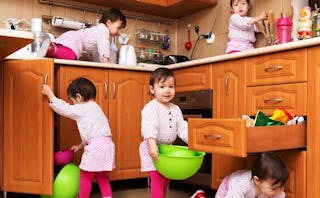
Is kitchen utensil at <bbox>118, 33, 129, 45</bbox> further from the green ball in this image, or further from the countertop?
the green ball

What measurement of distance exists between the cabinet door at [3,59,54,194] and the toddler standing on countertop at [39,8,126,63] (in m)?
0.20

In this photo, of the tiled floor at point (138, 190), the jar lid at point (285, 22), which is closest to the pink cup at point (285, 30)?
the jar lid at point (285, 22)

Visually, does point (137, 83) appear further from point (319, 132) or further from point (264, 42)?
point (319, 132)

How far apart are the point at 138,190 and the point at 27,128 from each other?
0.93m

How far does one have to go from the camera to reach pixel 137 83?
2855 mm

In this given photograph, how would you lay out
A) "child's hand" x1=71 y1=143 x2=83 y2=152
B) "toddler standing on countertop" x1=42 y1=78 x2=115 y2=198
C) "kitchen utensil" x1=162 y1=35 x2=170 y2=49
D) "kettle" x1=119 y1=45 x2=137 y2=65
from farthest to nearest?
"kitchen utensil" x1=162 y1=35 x2=170 y2=49 → "kettle" x1=119 y1=45 x2=137 y2=65 → "child's hand" x1=71 y1=143 x2=83 y2=152 → "toddler standing on countertop" x1=42 y1=78 x2=115 y2=198

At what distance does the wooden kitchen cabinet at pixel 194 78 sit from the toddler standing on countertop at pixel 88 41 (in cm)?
54

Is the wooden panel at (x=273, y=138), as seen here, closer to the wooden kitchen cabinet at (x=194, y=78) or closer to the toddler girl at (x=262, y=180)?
the toddler girl at (x=262, y=180)

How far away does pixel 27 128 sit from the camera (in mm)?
2328

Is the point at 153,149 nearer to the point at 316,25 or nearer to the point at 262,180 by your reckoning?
the point at 262,180

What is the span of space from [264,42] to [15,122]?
5.64ft

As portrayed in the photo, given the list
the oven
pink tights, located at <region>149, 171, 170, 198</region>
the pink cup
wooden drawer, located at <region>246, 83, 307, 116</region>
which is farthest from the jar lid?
pink tights, located at <region>149, 171, 170, 198</region>

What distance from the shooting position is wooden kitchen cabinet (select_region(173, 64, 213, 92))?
100 inches

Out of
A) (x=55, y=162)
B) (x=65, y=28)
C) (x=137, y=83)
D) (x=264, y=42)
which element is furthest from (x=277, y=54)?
(x=65, y=28)
